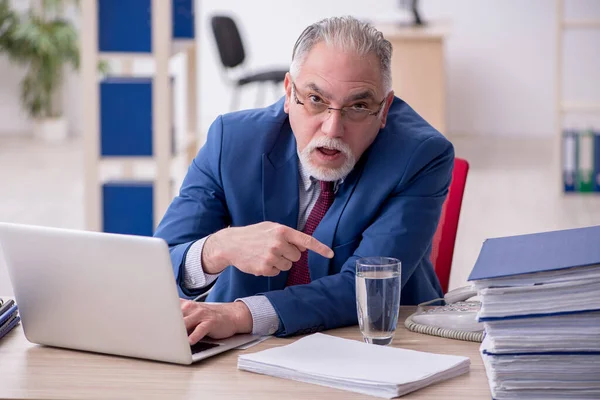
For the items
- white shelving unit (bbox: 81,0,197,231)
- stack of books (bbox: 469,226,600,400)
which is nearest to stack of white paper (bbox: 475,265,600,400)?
stack of books (bbox: 469,226,600,400)

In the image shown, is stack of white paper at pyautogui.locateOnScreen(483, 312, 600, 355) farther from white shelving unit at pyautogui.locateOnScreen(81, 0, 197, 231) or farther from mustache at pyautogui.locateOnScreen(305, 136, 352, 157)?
white shelving unit at pyautogui.locateOnScreen(81, 0, 197, 231)

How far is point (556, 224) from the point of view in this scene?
5.09 m

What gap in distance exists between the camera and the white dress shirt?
153 centimetres

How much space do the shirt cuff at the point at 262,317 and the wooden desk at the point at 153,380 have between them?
53 mm

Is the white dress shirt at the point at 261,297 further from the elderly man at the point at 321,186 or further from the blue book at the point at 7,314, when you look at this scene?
the blue book at the point at 7,314

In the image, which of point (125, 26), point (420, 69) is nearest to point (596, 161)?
point (420, 69)

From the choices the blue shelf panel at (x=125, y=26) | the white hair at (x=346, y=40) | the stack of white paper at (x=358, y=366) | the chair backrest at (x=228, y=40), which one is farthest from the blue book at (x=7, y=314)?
the chair backrest at (x=228, y=40)

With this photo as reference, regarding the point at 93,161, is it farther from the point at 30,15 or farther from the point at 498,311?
the point at 30,15

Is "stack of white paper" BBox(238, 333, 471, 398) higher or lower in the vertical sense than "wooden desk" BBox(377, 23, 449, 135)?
lower

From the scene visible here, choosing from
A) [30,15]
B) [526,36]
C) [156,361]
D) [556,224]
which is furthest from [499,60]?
[156,361]

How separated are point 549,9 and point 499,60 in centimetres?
58

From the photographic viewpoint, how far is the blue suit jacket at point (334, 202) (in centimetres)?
179

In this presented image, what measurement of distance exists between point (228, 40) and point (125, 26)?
3.13 meters

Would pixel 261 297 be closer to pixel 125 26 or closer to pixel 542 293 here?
pixel 542 293
